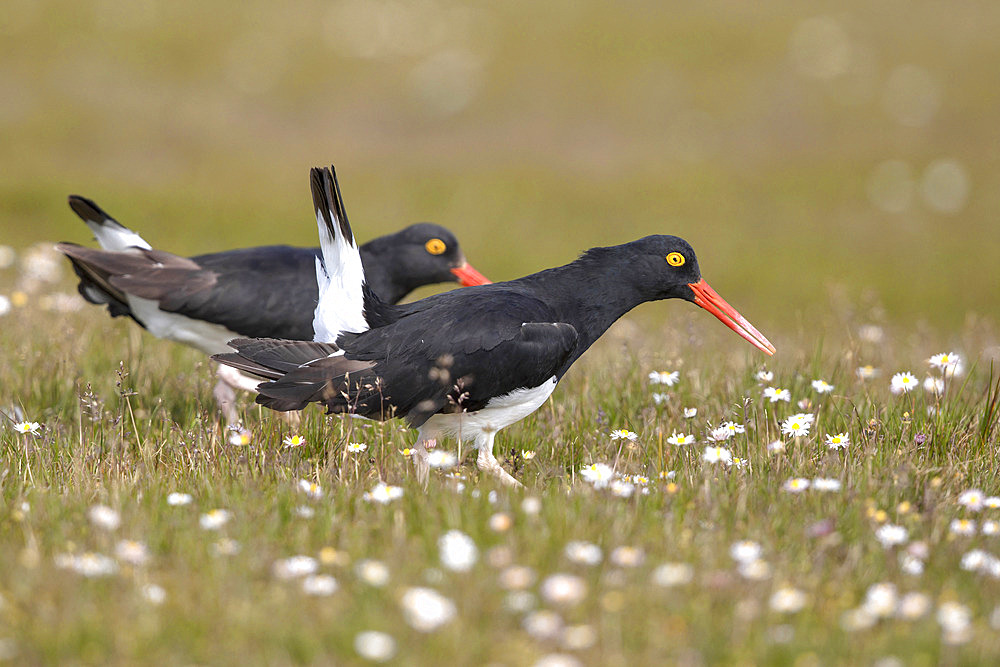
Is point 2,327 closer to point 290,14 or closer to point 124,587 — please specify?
point 124,587

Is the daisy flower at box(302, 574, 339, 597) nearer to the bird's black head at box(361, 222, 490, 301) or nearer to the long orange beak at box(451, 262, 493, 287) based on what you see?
the bird's black head at box(361, 222, 490, 301)

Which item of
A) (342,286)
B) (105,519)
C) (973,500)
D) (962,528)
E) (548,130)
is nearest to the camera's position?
(105,519)

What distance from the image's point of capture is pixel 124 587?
313cm

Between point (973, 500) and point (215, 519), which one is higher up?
point (973, 500)

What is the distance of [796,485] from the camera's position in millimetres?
4016

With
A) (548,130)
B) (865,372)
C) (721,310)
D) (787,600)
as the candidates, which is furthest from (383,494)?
(548,130)

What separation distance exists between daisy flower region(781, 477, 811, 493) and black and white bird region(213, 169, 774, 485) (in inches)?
45.8

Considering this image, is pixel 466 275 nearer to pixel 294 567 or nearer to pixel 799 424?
pixel 799 424

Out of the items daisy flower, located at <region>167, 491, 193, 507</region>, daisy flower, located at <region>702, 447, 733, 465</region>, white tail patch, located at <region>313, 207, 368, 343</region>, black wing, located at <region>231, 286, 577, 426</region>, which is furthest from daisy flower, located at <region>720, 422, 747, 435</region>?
daisy flower, located at <region>167, 491, 193, 507</region>

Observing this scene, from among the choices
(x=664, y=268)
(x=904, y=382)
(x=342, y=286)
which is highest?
(x=664, y=268)

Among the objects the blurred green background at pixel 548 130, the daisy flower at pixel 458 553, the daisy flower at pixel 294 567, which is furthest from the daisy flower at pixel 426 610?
the blurred green background at pixel 548 130

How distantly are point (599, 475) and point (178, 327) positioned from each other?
392 centimetres

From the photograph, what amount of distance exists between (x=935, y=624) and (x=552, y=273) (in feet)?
9.98

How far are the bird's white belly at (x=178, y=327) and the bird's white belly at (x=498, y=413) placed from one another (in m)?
2.40
